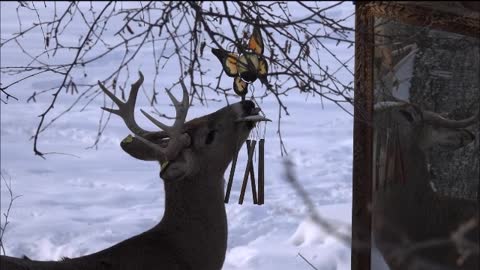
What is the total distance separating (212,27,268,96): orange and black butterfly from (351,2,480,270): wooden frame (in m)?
0.44

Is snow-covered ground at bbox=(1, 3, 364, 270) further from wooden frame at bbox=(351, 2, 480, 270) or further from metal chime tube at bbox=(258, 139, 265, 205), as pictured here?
wooden frame at bbox=(351, 2, 480, 270)

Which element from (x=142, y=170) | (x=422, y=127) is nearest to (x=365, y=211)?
(x=422, y=127)

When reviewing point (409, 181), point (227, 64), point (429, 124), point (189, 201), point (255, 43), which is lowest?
point (189, 201)

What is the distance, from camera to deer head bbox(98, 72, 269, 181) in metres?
4.56

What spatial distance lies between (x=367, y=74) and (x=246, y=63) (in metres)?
0.64

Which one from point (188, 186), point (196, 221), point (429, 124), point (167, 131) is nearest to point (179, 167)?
point (167, 131)

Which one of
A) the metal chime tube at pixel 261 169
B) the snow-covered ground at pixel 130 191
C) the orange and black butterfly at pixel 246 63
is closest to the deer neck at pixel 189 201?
the metal chime tube at pixel 261 169

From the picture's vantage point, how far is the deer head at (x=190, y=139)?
456 centimetres

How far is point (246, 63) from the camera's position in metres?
4.13

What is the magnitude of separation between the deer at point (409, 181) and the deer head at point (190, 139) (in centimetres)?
61

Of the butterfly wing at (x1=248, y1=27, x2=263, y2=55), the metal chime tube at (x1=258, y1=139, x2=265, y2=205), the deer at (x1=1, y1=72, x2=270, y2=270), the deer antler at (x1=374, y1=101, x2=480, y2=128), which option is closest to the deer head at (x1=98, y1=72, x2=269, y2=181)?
the deer at (x1=1, y1=72, x2=270, y2=270)

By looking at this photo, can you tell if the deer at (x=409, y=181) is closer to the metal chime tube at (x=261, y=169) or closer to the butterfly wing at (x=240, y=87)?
the metal chime tube at (x=261, y=169)

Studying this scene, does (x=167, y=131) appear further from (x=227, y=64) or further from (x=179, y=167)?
(x=227, y=64)

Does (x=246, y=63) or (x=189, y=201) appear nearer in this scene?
(x=246, y=63)
